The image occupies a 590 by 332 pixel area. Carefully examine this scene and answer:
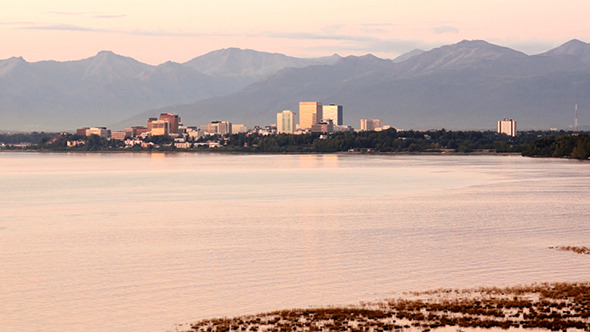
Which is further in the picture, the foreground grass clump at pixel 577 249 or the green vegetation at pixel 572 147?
the green vegetation at pixel 572 147

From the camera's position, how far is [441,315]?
25.2 m

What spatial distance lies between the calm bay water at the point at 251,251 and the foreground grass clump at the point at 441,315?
1.52 metres

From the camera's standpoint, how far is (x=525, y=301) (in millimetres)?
26719

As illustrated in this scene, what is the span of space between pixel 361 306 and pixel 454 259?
36.3 ft

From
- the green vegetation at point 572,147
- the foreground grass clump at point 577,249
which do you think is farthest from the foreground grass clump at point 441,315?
the green vegetation at point 572,147

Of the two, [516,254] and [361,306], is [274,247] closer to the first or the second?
[516,254]

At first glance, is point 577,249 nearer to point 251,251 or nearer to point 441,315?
point 251,251

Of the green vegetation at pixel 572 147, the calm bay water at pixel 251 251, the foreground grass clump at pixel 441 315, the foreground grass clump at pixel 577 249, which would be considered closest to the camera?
the foreground grass clump at pixel 441 315

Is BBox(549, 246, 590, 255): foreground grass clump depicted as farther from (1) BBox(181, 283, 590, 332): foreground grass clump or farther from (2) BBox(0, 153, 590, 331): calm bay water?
(1) BBox(181, 283, 590, 332): foreground grass clump

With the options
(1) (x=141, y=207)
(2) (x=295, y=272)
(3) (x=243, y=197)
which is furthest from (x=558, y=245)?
(3) (x=243, y=197)

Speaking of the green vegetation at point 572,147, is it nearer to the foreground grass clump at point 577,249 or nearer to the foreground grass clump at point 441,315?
the foreground grass clump at point 577,249

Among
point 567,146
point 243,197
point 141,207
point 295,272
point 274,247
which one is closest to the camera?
point 295,272

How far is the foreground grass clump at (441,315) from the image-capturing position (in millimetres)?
23766

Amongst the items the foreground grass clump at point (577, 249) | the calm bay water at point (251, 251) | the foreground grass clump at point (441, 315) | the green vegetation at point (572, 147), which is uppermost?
the green vegetation at point (572, 147)
